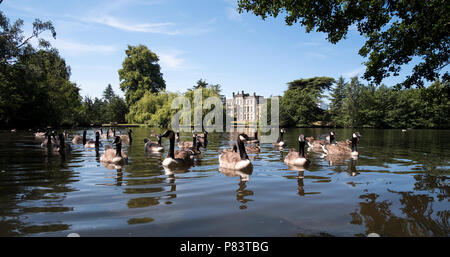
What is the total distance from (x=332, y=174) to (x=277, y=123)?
81879 mm

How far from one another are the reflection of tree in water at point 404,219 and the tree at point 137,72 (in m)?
76.4

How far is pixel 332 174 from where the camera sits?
28.6ft

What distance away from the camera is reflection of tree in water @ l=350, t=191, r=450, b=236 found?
4058 mm

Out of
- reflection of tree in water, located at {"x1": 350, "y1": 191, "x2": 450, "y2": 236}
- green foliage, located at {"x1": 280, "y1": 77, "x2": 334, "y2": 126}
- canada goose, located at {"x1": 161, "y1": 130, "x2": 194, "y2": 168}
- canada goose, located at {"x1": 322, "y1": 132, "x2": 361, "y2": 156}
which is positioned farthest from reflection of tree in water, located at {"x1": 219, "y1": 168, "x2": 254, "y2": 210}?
green foliage, located at {"x1": 280, "y1": 77, "x2": 334, "y2": 126}

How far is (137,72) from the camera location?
3034 inches

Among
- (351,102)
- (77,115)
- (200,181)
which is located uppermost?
(351,102)

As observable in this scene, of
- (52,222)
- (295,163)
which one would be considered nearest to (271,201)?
(52,222)

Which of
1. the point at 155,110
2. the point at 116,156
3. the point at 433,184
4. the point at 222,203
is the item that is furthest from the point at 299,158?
the point at 155,110

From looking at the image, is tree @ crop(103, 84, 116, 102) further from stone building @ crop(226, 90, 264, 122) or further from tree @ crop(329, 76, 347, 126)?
tree @ crop(329, 76, 347, 126)

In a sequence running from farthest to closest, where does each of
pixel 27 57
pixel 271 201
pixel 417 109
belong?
pixel 417 109 → pixel 27 57 → pixel 271 201

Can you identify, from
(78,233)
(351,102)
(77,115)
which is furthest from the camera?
(351,102)

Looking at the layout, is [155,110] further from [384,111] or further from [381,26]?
[384,111]

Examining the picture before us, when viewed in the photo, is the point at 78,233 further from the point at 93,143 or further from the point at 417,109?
the point at 417,109

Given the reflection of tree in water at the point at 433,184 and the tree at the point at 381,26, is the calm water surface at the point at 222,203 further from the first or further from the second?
the tree at the point at 381,26
